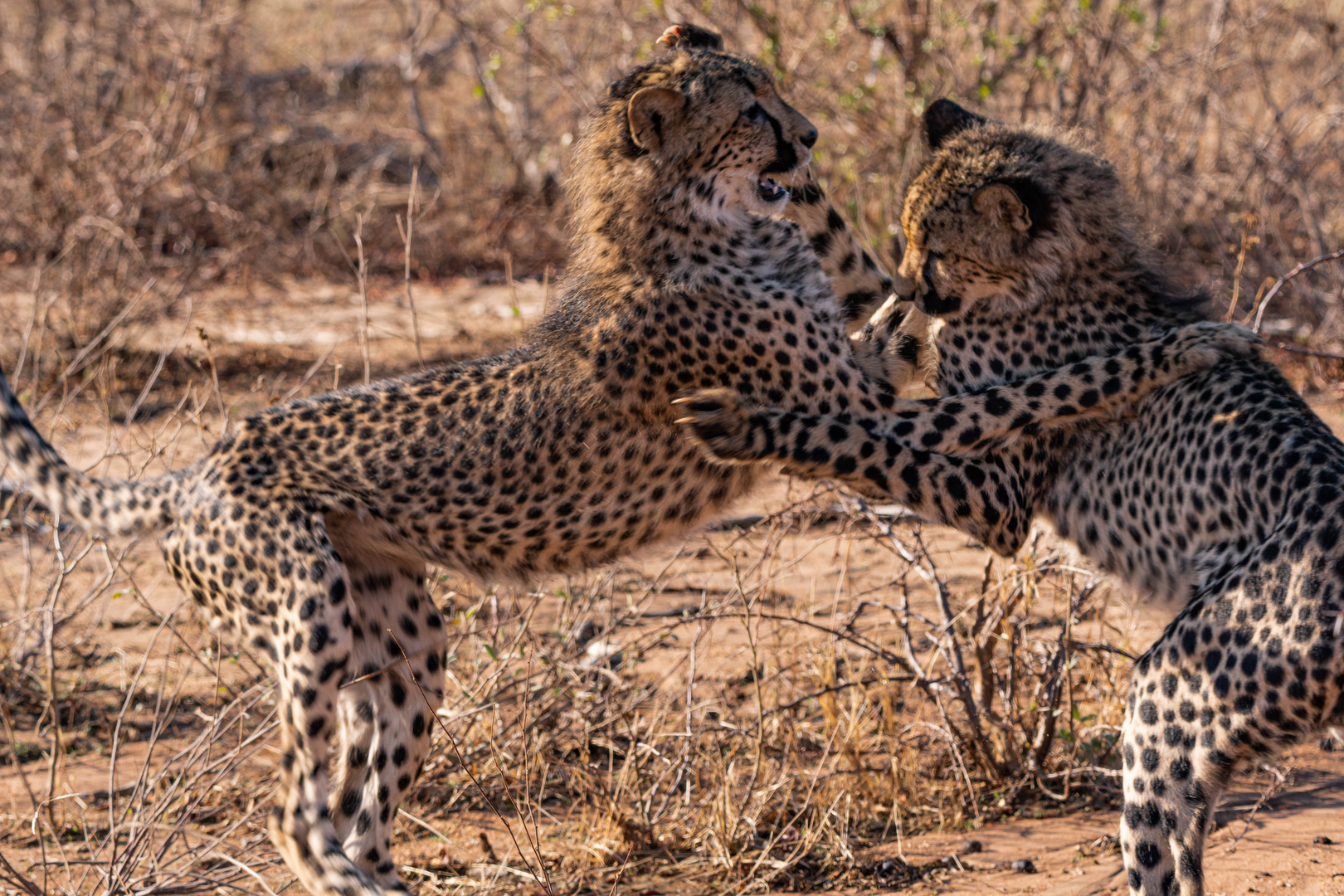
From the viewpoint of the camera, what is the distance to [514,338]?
876cm

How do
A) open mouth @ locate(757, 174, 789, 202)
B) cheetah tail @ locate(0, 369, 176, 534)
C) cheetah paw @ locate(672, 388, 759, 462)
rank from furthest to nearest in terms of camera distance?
open mouth @ locate(757, 174, 789, 202)
cheetah tail @ locate(0, 369, 176, 534)
cheetah paw @ locate(672, 388, 759, 462)

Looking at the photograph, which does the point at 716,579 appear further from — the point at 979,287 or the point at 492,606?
the point at 979,287

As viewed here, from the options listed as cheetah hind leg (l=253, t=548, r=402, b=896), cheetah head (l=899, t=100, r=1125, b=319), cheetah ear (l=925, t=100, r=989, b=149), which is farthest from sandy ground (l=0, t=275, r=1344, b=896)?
cheetah ear (l=925, t=100, r=989, b=149)

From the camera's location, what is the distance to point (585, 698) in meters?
4.54

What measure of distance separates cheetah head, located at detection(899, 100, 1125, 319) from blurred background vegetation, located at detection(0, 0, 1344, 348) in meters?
2.18

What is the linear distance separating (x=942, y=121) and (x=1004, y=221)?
0.49m

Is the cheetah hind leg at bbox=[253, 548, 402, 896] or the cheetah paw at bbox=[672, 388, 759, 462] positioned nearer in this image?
the cheetah hind leg at bbox=[253, 548, 402, 896]

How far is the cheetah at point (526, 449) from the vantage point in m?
3.20

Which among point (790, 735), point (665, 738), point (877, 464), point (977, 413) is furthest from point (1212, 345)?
point (665, 738)

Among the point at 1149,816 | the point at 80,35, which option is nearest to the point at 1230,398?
the point at 1149,816

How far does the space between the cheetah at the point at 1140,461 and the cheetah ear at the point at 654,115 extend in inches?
28.8

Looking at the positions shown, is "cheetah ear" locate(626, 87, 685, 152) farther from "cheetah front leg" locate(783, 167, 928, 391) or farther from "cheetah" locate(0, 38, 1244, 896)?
"cheetah front leg" locate(783, 167, 928, 391)

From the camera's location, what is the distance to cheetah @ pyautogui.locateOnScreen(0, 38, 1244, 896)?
126 inches

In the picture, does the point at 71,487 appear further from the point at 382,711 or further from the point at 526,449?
the point at 526,449
